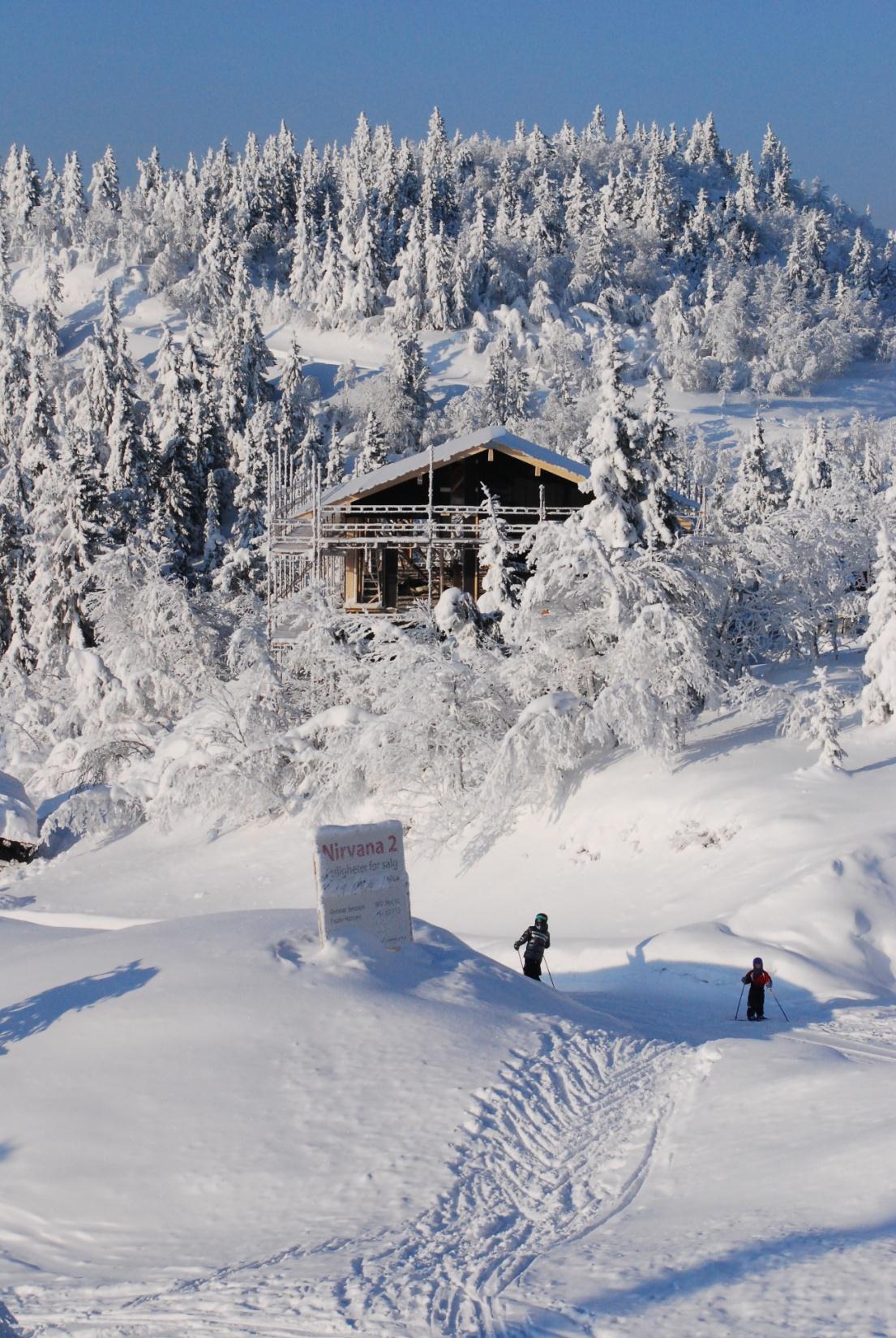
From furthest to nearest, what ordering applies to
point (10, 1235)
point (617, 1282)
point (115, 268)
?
1. point (115, 268)
2. point (10, 1235)
3. point (617, 1282)

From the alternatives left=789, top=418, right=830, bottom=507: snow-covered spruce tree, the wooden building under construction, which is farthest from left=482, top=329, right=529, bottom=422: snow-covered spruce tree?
the wooden building under construction

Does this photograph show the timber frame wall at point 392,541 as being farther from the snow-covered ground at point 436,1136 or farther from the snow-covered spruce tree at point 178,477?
the snow-covered spruce tree at point 178,477

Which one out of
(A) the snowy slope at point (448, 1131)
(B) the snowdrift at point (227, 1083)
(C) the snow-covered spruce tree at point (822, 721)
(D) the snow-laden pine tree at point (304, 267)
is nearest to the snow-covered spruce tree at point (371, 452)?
(C) the snow-covered spruce tree at point (822, 721)

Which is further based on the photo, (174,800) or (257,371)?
(257,371)

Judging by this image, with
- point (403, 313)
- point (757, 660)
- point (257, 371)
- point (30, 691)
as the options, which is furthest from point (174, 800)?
point (403, 313)

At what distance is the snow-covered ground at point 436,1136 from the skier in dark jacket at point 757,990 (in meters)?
0.28

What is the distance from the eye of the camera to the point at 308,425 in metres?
84.6

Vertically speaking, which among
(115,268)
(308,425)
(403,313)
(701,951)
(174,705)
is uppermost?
(115,268)

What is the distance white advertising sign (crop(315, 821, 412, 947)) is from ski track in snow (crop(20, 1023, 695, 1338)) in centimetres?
260

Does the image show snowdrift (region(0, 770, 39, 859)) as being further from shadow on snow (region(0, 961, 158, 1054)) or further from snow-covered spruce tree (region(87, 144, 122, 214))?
snow-covered spruce tree (region(87, 144, 122, 214))

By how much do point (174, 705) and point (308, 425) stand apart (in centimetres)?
4911

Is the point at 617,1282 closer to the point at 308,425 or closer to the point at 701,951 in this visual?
the point at 701,951

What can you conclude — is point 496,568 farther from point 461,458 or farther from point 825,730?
point 825,730

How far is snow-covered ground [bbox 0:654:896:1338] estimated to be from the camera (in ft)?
21.8
